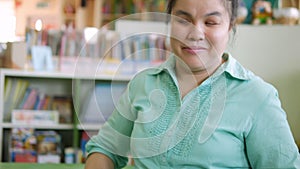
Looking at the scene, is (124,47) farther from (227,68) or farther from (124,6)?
(124,6)

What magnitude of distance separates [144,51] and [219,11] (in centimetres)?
13

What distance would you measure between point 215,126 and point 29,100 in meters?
2.13

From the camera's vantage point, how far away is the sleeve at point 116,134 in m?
0.81

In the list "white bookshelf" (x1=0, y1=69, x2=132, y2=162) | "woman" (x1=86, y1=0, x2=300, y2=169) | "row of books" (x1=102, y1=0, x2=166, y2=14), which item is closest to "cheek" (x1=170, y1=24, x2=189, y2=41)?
"woman" (x1=86, y1=0, x2=300, y2=169)

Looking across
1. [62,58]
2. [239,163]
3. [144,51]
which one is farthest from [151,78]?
[62,58]

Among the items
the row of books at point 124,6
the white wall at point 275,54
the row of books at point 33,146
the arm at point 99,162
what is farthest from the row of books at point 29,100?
the arm at point 99,162

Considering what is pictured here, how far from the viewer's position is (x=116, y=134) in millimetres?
836

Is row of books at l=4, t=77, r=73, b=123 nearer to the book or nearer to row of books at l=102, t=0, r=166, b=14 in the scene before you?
the book

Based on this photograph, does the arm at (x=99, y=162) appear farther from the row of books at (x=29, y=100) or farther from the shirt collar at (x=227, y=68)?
the row of books at (x=29, y=100)

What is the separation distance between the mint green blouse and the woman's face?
0.04 meters

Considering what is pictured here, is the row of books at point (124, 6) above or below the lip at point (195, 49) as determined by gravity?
above

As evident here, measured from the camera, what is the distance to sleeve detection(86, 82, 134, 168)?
0.81 meters

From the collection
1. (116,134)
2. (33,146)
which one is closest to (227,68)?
(116,134)

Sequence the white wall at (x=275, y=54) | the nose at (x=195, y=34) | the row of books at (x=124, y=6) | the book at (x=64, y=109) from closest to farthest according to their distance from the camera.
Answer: the nose at (x=195, y=34) < the white wall at (x=275, y=54) < the book at (x=64, y=109) < the row of books at (x=124, y=6)
